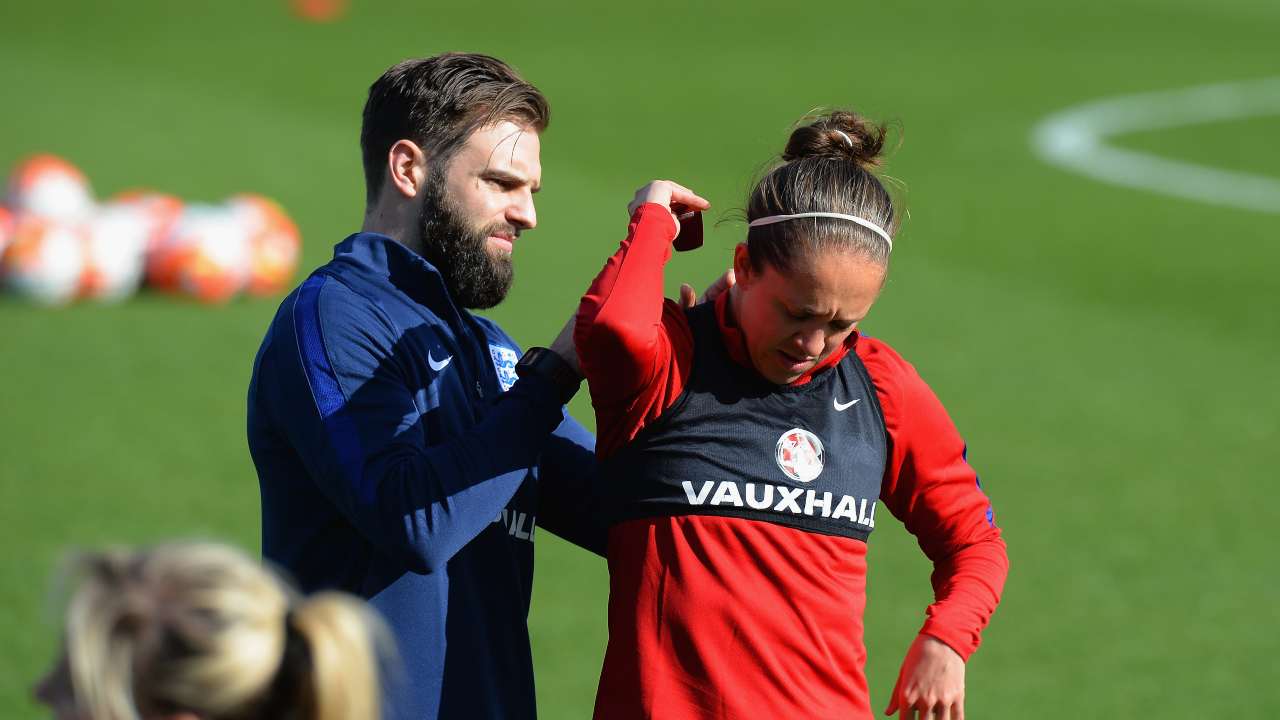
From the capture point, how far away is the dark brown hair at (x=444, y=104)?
11.7 ft

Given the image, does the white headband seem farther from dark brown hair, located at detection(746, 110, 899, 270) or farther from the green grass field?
the green grass field

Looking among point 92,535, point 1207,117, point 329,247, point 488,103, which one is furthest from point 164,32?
point 488,103

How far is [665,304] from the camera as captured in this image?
11.4 ft

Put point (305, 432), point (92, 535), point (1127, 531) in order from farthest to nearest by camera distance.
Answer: point (1127, 531)
point (92, 535)
point (305, 432)

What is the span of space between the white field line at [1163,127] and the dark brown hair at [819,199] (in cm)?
1577

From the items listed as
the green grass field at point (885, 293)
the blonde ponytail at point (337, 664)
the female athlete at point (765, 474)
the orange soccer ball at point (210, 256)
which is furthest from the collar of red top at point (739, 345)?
the orange soccer ball at point (210, 256)

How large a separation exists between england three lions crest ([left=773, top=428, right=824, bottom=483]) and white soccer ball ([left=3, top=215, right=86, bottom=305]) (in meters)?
10.4

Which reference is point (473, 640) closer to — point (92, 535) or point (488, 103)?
point (488, 103)

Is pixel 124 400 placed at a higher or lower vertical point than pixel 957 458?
higher

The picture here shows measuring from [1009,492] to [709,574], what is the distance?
643 cm

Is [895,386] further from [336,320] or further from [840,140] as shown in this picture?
[336,320]

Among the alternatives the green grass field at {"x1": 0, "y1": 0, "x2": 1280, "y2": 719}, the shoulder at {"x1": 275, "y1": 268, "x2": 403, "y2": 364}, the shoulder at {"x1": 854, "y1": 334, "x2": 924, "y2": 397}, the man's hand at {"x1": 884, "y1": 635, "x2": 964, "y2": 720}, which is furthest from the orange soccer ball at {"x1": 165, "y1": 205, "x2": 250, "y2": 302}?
the man's hand at {"x1": 884, "y1": 635, "x2": 964, "y2": 720}

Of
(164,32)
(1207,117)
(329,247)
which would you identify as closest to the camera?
(329,247)

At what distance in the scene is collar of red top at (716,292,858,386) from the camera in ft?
11.1
